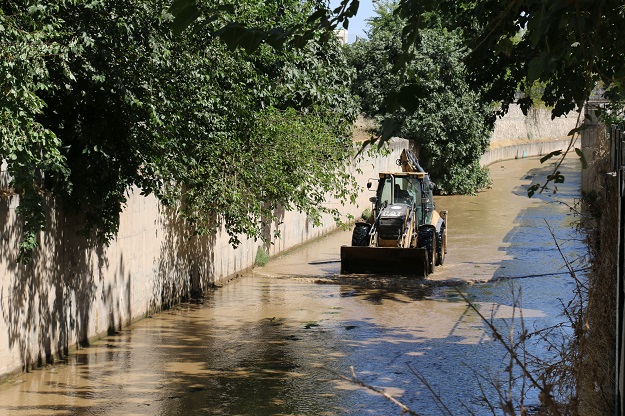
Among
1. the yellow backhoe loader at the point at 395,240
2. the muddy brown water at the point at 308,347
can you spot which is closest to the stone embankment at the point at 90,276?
the muddy brown water at the point at 308,347

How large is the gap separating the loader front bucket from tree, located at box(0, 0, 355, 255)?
10.2ft

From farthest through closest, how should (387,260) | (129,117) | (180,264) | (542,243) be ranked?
(542,243), (387,260), (180,264), (129,117)

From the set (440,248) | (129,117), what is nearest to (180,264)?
(129,117)

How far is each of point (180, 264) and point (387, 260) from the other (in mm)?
4810

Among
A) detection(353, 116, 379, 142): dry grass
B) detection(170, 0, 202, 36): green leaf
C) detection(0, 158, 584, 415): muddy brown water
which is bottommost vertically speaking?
detection(0, 158, 584, 415): muddy brown water

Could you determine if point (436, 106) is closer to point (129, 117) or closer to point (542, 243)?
point (542, 243)

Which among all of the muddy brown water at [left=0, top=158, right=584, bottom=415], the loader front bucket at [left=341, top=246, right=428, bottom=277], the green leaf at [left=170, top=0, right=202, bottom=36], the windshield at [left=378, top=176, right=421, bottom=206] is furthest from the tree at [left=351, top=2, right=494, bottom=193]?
the green leaf at [left=170, top=0, right=202, bottom=36]

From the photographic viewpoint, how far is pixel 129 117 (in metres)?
12.5

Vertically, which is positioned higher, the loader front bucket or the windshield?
the windshield

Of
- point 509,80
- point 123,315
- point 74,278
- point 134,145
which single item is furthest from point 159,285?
point 509,80

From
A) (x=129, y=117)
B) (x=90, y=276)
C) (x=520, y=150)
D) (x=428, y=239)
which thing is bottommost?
(x=90, y=276)

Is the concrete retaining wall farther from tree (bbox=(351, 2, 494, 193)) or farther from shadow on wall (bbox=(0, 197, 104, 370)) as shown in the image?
shadow on wall (bbox=(0, 197, 104, 370))

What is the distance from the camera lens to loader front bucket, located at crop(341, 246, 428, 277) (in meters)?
19.6

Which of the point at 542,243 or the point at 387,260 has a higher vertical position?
the point at 542,243
